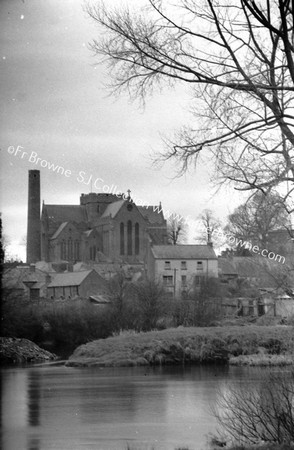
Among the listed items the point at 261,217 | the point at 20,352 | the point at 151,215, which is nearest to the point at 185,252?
the point at 20,352

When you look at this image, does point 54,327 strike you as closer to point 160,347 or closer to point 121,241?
point 160,347

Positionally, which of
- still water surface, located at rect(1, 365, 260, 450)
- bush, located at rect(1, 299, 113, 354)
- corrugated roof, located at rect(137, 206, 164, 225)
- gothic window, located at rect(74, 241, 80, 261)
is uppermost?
corrugated roof, located at rect(137, 206, 164, 225)

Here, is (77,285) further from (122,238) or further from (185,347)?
(122,238)

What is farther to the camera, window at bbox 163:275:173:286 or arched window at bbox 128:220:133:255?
arched window at bbox 128:220:133:255

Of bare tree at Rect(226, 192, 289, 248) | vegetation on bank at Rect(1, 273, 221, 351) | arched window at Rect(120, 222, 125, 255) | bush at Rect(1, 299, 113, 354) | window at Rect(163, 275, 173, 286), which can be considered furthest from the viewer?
arched window at Rect(120, 222, 125, 255)

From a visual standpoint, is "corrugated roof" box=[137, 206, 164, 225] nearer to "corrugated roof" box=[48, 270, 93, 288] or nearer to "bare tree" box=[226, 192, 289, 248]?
"corrugated roof" box=[48, 270, 93, 288]

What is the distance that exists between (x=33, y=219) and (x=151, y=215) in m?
16.0

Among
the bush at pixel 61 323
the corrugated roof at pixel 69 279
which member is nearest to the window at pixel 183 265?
the corrugated roof at pixel 69 279

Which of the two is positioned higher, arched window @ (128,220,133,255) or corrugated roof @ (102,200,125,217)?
corrugated roof @ (102,200,125,217)

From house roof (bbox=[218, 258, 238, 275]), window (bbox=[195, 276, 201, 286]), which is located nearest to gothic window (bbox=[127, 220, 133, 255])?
house roof (bbox=[218, 258, 238, 275])

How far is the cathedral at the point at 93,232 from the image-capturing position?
80125mm

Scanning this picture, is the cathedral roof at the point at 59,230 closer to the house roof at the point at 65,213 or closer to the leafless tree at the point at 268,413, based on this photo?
the house roof at the point at 65,213

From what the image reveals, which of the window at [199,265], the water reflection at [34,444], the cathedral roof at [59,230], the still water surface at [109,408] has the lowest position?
the water reflection at [34,444]

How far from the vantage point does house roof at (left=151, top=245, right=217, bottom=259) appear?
5915cm
